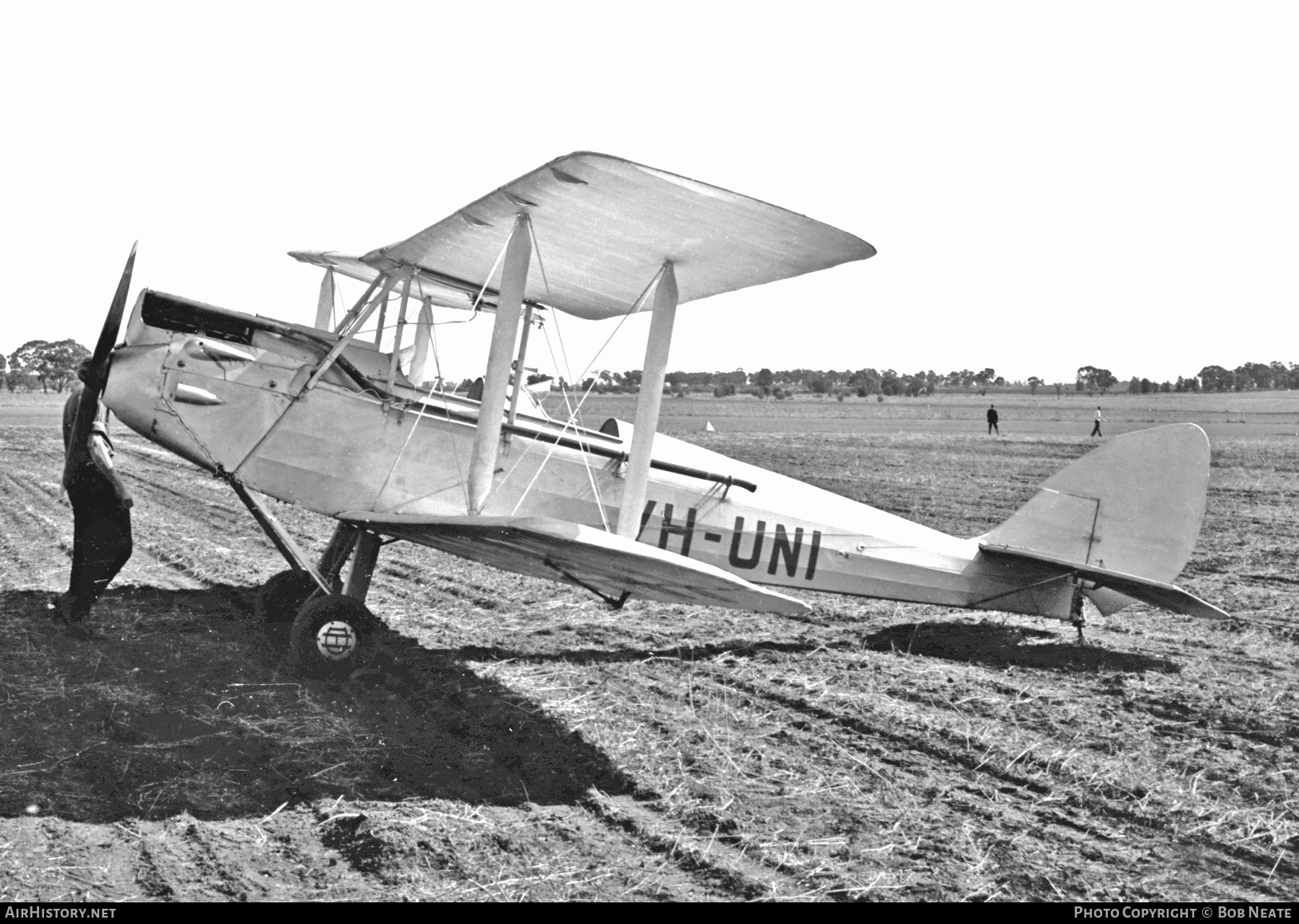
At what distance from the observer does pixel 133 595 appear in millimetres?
8242

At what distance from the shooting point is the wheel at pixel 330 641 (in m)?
6.00

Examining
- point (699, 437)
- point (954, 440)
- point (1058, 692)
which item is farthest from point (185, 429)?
point (954, 440)

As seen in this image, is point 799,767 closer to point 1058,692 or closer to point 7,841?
point 1058,692

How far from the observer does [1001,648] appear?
23.5 feet

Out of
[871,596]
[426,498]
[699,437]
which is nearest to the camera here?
[426,498]

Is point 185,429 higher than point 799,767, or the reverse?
point 185,429

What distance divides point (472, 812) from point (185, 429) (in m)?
3.44

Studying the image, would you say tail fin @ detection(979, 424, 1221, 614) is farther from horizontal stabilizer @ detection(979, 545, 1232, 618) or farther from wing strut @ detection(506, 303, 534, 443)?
wing strut @ detection(506, 303, 534, 443)

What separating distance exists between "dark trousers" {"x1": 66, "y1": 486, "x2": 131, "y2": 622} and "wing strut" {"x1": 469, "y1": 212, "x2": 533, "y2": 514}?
241 centimetres

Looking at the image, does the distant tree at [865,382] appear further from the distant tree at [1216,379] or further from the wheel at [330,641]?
the wheel at [330,641]

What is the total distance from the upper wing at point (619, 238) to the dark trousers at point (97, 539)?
228 cm

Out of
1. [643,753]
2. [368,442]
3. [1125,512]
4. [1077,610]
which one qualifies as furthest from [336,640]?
[1125,512]

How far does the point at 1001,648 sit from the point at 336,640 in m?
4.52

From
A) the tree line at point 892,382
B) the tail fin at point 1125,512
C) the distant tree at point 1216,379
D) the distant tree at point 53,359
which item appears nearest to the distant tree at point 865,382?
the tree line at point 892,382
